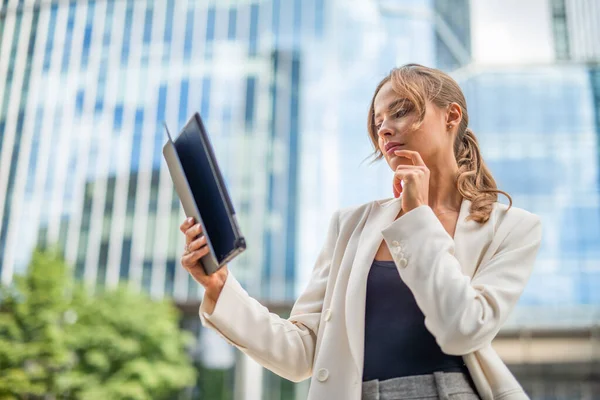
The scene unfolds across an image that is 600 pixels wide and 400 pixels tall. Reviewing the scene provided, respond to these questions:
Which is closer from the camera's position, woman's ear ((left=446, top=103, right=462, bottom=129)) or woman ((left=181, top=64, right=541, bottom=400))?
woman ((left=181, top=64, right=541, bottom=400))

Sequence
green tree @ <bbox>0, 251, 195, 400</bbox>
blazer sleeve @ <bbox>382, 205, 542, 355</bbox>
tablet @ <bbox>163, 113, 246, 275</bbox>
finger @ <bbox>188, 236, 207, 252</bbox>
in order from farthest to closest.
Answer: green tree @ <bbox>0, 251, 195, 400</bbox> → finger @ <bbox>188, 236, 207, 252</bbox> → tablet @ <bbox>163, 113, 246, 275</bbox> → blazer sleeve @ <bbox>382, 205, 542, 355</bbox>

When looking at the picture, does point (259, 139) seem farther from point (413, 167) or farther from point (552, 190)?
point (413, 167)

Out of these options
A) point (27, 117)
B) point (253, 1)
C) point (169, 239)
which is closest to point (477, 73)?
point (253, 1)

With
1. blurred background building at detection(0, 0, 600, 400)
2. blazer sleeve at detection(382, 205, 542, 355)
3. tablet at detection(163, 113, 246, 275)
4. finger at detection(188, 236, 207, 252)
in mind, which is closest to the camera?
blazer sleeve at detection(382, 205, 542, 355)

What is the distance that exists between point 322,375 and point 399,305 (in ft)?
0.73

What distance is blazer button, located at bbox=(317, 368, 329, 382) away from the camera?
1392mm

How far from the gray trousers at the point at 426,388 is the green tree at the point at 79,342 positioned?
58.0 feet

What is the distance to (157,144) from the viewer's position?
1080 inches

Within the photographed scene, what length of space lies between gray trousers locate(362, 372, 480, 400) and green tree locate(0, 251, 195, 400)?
17679 millimetres

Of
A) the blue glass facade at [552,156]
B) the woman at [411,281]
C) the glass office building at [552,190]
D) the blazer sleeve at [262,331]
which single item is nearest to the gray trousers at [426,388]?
the woman at [411,281]

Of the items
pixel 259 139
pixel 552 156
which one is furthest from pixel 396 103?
pixel 552 156

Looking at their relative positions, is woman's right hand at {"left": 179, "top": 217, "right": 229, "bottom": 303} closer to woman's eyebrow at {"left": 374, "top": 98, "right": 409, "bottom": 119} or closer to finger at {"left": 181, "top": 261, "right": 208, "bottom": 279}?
finger at {"left": 181, "top": 261, "right": 208, "bottom": 279}

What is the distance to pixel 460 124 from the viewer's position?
1610 mm

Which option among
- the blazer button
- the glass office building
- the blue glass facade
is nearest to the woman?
the blazer button
